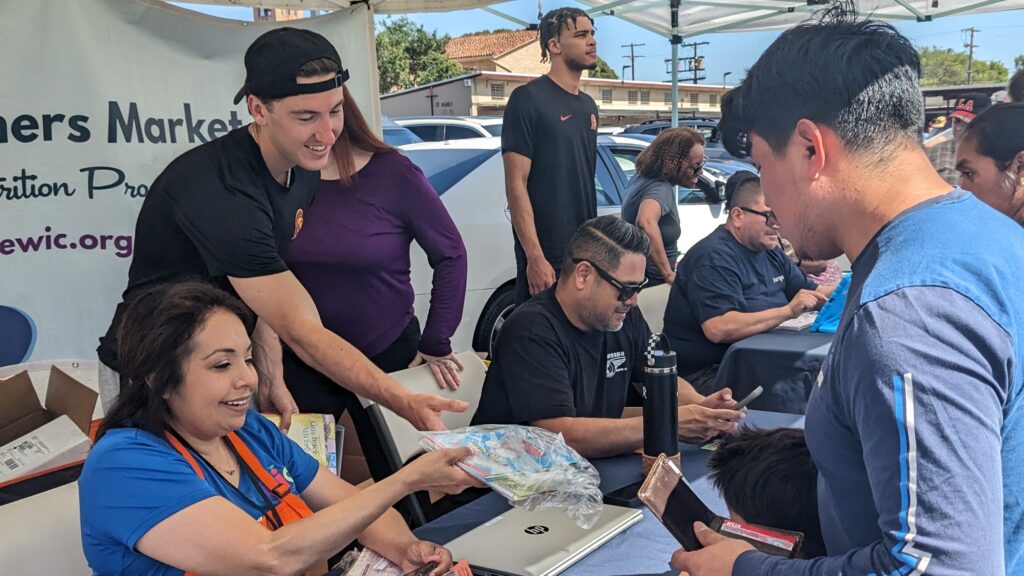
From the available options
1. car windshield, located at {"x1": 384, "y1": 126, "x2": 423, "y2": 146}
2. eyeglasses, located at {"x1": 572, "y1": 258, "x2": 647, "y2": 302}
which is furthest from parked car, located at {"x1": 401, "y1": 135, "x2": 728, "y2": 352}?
car windshield, located at {"x1": 384, "y1": 126, "x2": 423, "y2": 146}

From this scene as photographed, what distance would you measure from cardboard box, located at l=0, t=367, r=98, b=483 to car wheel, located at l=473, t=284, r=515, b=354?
8.57 ft

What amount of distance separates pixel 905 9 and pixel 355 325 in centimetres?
632

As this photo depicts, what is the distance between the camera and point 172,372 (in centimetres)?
163

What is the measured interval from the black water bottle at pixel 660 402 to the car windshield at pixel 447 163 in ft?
10.2

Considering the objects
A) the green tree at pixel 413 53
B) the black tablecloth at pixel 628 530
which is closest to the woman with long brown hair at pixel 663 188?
the black tablecloth at pixel 628 530

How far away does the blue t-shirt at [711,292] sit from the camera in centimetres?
352

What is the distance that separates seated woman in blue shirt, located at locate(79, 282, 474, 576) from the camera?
150cm

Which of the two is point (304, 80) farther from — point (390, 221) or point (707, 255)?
point (707, 255)

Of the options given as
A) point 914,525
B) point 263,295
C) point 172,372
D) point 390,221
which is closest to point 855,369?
point 914,525

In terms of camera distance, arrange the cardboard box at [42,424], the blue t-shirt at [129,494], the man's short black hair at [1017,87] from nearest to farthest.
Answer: the blue t-shirt at [129,494]
the cardboard box at [42,424]
the man's short black hair at [1017,87]

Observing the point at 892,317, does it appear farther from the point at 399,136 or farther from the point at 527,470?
the point at 399,136

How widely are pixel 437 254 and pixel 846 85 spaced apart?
2.02 meters

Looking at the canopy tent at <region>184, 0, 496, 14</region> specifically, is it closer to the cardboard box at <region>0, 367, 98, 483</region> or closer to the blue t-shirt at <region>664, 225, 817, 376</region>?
the blue t-shirt at <region>664, 225, 817, 376</region>

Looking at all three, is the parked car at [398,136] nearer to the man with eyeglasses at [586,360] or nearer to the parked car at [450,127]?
the parked car at [450,127]
